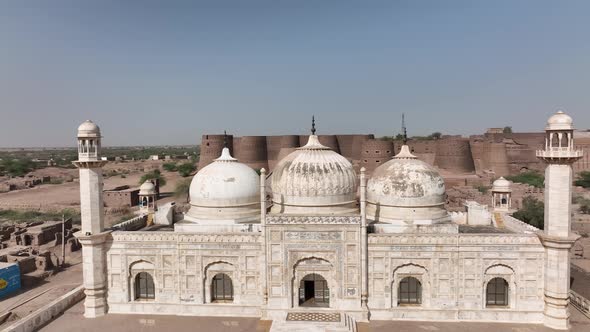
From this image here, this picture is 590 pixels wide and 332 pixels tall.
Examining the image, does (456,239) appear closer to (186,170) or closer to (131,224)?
(131,224)

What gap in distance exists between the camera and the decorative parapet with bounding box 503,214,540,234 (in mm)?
13249

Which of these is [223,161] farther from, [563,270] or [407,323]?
[563,270]

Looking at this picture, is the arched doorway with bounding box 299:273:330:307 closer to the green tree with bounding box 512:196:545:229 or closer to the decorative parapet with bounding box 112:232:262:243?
the decorative parapet with bounding box 112:232:262:243

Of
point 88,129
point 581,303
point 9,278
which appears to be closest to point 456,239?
point 581,303

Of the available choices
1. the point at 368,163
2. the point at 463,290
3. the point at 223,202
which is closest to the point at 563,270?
the point at 463,290

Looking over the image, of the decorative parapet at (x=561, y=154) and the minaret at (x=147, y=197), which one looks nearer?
the decorative parapet at (x=561, y=154)

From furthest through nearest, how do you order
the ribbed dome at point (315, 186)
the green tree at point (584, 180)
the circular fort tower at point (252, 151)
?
the circular fort tower at point (252, 151) → the green tree at point (584, 180) → the ribbed dome at point (315, 186)

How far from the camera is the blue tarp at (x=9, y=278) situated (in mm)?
16516

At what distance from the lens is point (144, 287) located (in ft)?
43.5

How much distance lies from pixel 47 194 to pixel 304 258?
1862 inches

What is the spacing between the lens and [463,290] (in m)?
12.2

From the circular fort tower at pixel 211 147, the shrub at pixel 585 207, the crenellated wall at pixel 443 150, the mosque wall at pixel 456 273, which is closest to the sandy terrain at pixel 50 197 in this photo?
the circular fort tower at pixel 211 147

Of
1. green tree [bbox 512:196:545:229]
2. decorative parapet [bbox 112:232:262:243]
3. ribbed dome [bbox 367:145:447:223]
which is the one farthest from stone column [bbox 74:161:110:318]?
green tree [bbox 512:196:545:229]

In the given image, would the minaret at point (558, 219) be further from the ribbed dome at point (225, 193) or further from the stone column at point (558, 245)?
the ribbed dome at point (225, 193)
